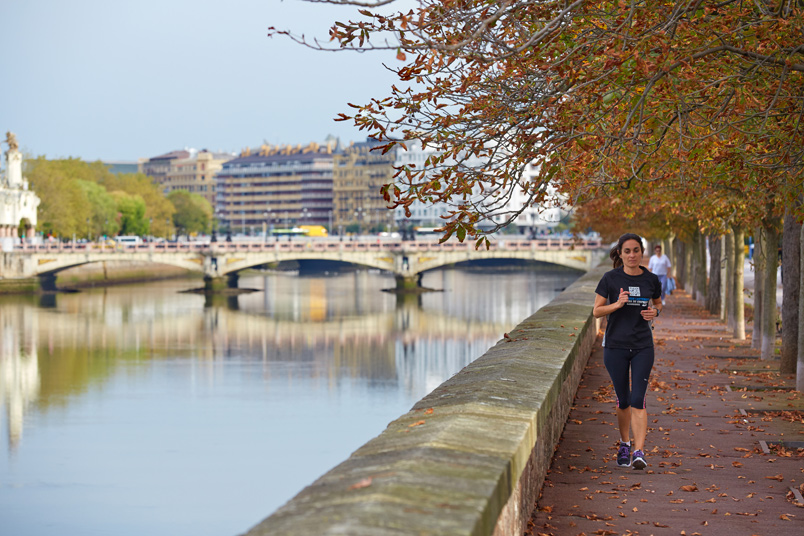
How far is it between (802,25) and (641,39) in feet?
4.57

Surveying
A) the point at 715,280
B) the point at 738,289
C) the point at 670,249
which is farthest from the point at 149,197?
the point at 738,289

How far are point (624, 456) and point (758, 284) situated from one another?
40.1 ft

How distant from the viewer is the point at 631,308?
25.9ft

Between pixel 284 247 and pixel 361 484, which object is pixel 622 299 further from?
pixel 284 247

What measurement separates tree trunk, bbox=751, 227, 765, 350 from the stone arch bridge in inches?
2593

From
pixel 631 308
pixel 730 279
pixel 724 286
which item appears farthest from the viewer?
pixel 724 286

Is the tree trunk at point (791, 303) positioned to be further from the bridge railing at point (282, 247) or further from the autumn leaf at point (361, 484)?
the bridge railing at point (282, 247)

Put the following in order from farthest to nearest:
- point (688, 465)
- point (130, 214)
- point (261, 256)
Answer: point (130, 214) < point (261, 256) < point (688, 465)

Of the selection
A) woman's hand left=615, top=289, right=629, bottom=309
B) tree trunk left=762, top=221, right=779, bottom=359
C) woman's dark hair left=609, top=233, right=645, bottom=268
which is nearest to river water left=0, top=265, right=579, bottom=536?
tree trunk left=762, top=221, right=779, bottom=359

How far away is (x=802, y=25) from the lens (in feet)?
25.1

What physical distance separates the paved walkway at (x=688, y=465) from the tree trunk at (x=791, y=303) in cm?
30

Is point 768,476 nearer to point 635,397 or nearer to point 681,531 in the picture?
point 635,397

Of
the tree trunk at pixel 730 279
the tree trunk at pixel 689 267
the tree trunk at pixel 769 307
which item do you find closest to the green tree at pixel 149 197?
the tree trunk at pixel 689 267

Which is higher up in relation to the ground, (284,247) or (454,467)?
(454,467)
